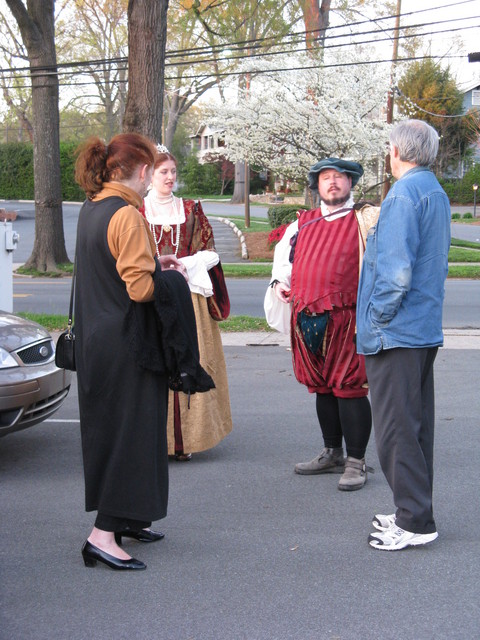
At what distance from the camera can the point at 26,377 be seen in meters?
5.20

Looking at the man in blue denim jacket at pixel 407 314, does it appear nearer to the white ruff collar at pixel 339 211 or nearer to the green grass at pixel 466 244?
the white ruff collar at pixel 339 211

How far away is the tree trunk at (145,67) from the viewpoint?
11.8m

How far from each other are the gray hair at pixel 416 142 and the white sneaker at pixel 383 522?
1762 millimetres

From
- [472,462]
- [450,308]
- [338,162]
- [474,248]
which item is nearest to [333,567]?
[472,462]

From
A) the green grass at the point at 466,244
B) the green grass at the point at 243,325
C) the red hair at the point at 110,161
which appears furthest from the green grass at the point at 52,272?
the red hair at the point at 110,161

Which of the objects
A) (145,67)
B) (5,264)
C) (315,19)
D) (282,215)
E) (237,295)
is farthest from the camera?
(315,19)

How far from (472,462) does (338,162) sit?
7.21 ft

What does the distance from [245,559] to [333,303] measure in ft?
5.13

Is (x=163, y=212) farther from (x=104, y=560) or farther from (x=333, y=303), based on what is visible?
(x=104, y=560)

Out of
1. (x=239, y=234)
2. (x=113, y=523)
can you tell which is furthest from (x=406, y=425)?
(x=239, y=234)

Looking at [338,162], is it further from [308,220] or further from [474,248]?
[474,248]

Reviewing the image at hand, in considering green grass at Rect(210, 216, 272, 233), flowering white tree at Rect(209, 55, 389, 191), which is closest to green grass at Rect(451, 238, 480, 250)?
flowering white tree at Rect(209, 55, 389, 191)

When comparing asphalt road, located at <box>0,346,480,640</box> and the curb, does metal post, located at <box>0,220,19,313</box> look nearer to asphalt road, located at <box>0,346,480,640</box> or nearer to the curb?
asphalt road, located at <box>0,346,480,640</box>

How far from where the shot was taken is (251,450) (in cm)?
581
